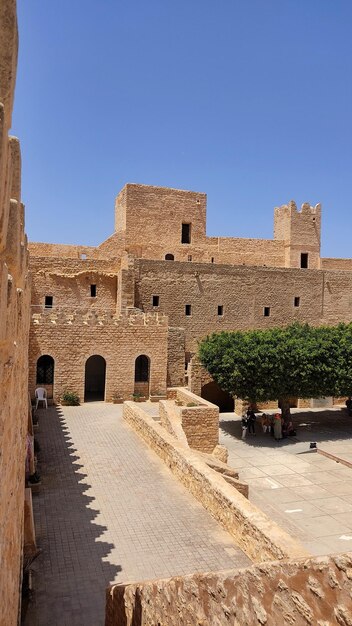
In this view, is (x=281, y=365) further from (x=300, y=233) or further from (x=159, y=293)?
(x=300, y=233)

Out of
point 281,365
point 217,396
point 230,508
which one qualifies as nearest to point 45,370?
point 281,365

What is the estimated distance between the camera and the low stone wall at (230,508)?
6.78 m

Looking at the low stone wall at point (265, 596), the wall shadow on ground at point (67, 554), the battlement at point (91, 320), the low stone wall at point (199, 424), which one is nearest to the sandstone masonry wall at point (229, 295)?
the battlement at point (91, 320)

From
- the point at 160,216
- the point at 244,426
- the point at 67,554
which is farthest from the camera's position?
the point at 160,216

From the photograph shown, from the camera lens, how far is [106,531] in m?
8.43

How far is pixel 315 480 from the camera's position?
15.1 m

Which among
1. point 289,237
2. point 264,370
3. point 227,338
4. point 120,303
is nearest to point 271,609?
point 264,370

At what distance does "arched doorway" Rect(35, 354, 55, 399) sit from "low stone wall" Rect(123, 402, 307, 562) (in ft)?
27.1

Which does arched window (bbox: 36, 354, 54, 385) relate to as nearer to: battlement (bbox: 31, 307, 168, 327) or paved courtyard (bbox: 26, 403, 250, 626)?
battlement (bbox: 31, 307, 168, 327)

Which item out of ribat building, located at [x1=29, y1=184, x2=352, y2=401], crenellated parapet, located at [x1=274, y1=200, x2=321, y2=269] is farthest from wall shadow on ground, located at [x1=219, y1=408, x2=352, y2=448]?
crenellated parapet, located at [x1=274, y1=200, x2=321, y2=269]

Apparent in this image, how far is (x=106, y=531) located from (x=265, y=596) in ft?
22.4

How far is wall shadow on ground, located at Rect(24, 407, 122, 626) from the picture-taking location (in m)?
6.14

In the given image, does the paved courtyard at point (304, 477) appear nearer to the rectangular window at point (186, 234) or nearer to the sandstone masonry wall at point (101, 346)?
the sandstone masonry wall at point (101, 346)

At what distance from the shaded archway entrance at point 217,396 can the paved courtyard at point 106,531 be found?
1203 centimetres
